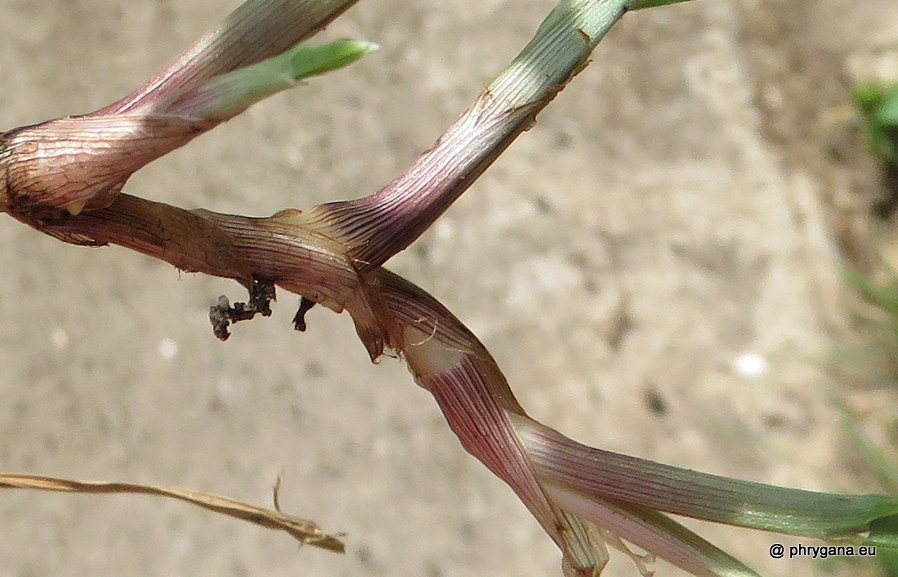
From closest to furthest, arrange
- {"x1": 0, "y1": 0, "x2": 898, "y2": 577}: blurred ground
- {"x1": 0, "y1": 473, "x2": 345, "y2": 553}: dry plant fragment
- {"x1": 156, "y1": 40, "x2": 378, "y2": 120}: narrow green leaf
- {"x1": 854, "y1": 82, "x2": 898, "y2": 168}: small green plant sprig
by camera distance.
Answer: {"x1": 156, "y1": 40, "x2": 378, "y2": 120}: narrow green leaf
{"x1": 0, "y1": 473, "x2": 345, "y2": 553}: dry plant fragment
{"x1": 0, "y1": 0, "x2": 898, "y2": 577}: blurred ground
{"x1": 854, "y1": 82, "x2": 898, "y2": 168}: small green plant sprig

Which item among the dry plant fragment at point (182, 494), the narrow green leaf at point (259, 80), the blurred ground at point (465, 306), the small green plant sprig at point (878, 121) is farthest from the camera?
the small green plant sprig at point (878, 121)

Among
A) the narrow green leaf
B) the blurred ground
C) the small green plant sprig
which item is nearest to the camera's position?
the narrow green leaf

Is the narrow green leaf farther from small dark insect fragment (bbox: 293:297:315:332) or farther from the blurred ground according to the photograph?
the blurred ground

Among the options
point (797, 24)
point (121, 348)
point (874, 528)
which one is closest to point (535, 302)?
point (121, 348)

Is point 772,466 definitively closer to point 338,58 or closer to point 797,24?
point 797,24

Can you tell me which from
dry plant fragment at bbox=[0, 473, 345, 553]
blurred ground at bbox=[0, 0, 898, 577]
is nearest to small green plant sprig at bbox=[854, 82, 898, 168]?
blurred ground at bbox=[0, 0, 898, 577]

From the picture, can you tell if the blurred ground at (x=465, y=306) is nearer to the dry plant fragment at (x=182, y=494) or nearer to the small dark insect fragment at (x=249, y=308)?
the dry plant fragment at (x=182, y=494)

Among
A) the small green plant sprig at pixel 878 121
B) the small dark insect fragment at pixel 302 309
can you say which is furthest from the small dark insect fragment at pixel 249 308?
the small green plant sprig at pixel 878 121
